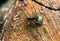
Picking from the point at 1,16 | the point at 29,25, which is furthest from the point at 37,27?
the point at 1,16

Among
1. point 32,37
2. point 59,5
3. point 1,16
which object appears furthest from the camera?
point 1,16

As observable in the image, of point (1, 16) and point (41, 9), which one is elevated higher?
point (41, 9)

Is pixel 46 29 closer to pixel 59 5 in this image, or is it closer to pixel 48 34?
pixel 48 34

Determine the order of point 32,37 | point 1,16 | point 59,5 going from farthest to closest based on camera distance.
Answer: point 1,16 → point 59,5 → point 32,37

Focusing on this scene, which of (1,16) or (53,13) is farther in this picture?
(1,16)

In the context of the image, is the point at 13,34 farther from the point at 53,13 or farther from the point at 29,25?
the point at 53,13

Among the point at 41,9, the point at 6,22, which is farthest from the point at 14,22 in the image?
the point at 41,9

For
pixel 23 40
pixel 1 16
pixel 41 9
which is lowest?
pixel 1 16
